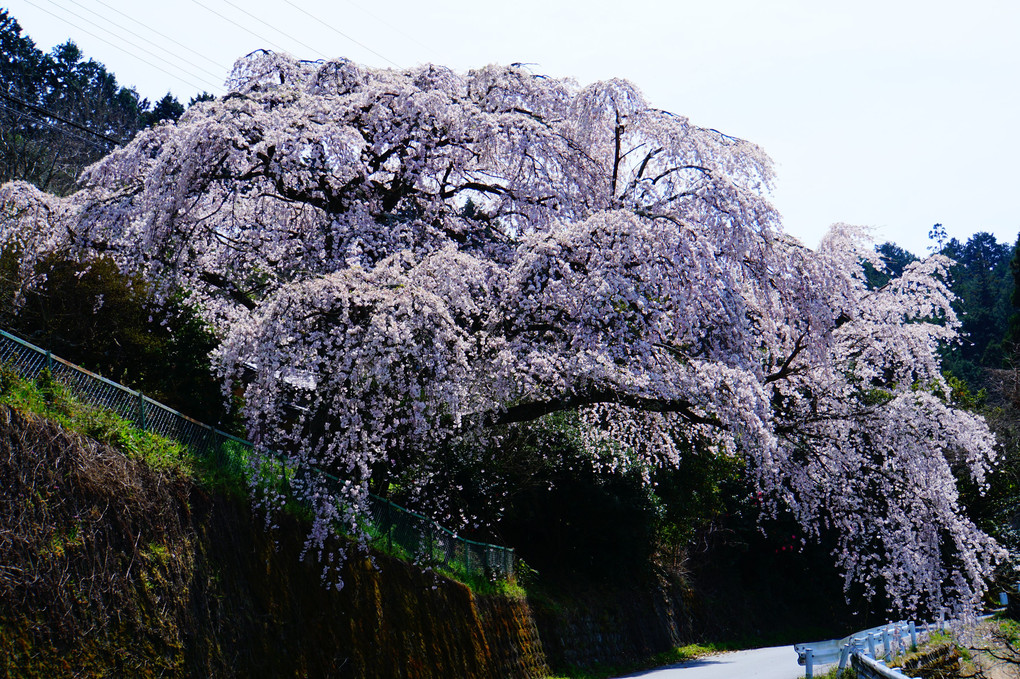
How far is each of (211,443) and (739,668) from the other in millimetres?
14762

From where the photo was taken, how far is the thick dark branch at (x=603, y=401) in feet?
44.6

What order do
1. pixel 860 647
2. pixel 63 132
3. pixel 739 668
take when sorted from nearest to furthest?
1. pixel 860 647
2. pixel 739 668
3. pixel 63 132

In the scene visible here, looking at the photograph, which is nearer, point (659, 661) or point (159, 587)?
point (159, 587)

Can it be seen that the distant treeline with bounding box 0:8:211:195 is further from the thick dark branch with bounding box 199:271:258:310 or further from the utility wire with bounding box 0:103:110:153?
the thick dark branch with bounding box 199:271:258:310

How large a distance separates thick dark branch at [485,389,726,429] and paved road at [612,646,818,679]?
7.37 meters

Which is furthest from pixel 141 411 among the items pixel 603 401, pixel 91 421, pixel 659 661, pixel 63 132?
pixel 63 132

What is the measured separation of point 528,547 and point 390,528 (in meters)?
9.68

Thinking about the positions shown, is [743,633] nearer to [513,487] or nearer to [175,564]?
[513,487]

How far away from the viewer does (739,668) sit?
20.4 metres

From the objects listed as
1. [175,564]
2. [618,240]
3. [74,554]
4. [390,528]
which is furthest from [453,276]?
[74,554]

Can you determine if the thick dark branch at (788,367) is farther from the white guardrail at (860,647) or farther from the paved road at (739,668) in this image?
the paved road at (739,668)

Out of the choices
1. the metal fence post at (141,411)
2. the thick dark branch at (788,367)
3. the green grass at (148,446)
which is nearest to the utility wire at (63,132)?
the green grass at (148,446)

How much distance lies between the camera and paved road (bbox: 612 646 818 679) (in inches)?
724

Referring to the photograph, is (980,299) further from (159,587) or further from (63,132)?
(159,587)
